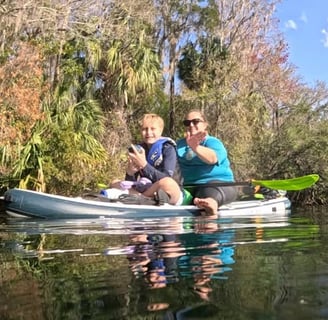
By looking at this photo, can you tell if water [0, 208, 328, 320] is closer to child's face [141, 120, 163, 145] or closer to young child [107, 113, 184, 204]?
young child [107, 113, 184, 204]

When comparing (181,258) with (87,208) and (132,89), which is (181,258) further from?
(132,89)

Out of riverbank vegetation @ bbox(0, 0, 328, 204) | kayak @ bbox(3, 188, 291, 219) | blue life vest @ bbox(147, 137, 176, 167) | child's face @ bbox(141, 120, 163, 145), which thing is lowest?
kayak @ bbox(3, 188, 291, 219)

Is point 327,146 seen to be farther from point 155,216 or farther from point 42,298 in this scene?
point 42,298

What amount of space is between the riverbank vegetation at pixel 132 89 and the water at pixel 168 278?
923 cm

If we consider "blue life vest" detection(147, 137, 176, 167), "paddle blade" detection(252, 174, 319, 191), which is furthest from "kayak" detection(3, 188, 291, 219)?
"paddle blade" detection(252, 174, 319, 191)

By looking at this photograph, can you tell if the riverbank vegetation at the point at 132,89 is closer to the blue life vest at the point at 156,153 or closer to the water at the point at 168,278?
the blue life vest at the point at 156,153

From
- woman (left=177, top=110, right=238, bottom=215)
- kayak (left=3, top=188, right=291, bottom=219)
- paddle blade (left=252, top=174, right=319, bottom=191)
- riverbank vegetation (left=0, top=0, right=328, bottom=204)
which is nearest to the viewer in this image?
kayak (left=3, top=188, right=291, bottom=219)

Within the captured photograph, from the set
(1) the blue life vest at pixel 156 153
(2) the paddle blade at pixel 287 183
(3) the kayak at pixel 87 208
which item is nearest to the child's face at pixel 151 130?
(1) the blue life vest at pixel 156 153

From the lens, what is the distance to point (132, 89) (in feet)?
59.6

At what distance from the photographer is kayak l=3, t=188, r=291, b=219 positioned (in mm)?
6641

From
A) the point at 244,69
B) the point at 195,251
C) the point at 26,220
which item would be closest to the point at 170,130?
the point at 244,69

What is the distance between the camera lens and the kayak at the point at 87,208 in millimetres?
6641

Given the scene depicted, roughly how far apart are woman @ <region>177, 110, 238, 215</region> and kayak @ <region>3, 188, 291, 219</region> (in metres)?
0.17

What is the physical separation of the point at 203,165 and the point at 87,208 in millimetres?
1562
